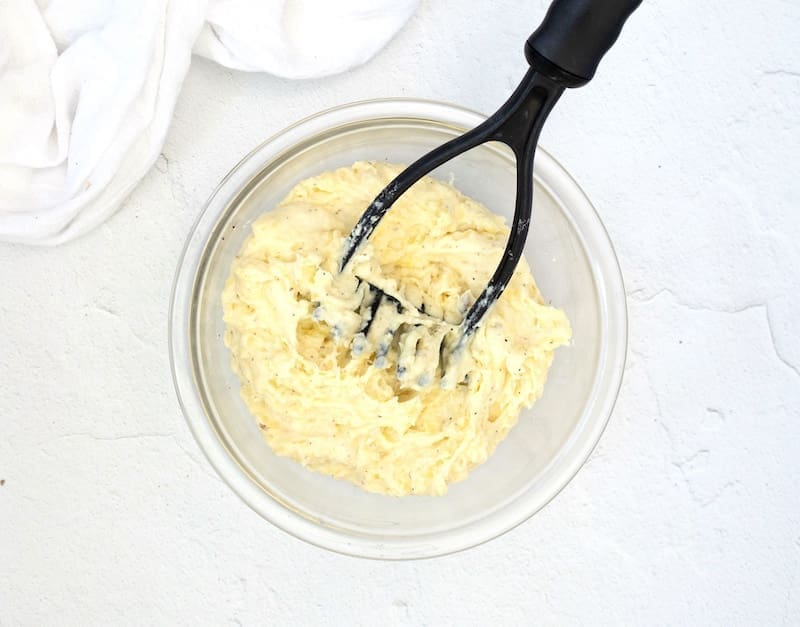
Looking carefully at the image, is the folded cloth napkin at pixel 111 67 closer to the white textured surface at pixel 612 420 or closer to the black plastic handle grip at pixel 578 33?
the white textured surface at pixel 612 420

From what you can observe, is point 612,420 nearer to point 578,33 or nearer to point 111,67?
point 578,33

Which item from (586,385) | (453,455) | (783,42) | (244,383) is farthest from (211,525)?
(783,42)

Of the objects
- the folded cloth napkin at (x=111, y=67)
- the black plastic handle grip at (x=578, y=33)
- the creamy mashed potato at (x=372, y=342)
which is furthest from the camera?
the folded cloth napkin at (x=111, y=67)

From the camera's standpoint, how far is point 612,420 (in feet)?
4.09

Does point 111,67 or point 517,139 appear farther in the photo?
point 111,67

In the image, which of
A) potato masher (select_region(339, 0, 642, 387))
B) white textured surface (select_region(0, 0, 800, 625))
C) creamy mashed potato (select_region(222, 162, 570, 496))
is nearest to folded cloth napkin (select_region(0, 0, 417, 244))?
white textured surface (select_region(0, 0, 800, 625))

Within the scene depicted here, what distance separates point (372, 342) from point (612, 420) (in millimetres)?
472

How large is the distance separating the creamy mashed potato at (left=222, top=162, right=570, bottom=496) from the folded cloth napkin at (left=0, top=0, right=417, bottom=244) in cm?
25

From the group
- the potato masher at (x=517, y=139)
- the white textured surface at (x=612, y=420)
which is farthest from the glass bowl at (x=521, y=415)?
the potato masher at (x=517, y=139)

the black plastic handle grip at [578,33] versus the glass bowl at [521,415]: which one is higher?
the black plastic handle grip at [578,33]

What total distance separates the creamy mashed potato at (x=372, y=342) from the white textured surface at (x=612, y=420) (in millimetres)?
233

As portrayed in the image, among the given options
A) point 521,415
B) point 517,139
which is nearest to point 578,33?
point 517,139

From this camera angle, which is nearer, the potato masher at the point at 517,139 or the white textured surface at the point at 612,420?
the potato masher at the point at 517,139

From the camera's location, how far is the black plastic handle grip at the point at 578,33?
0.79m
